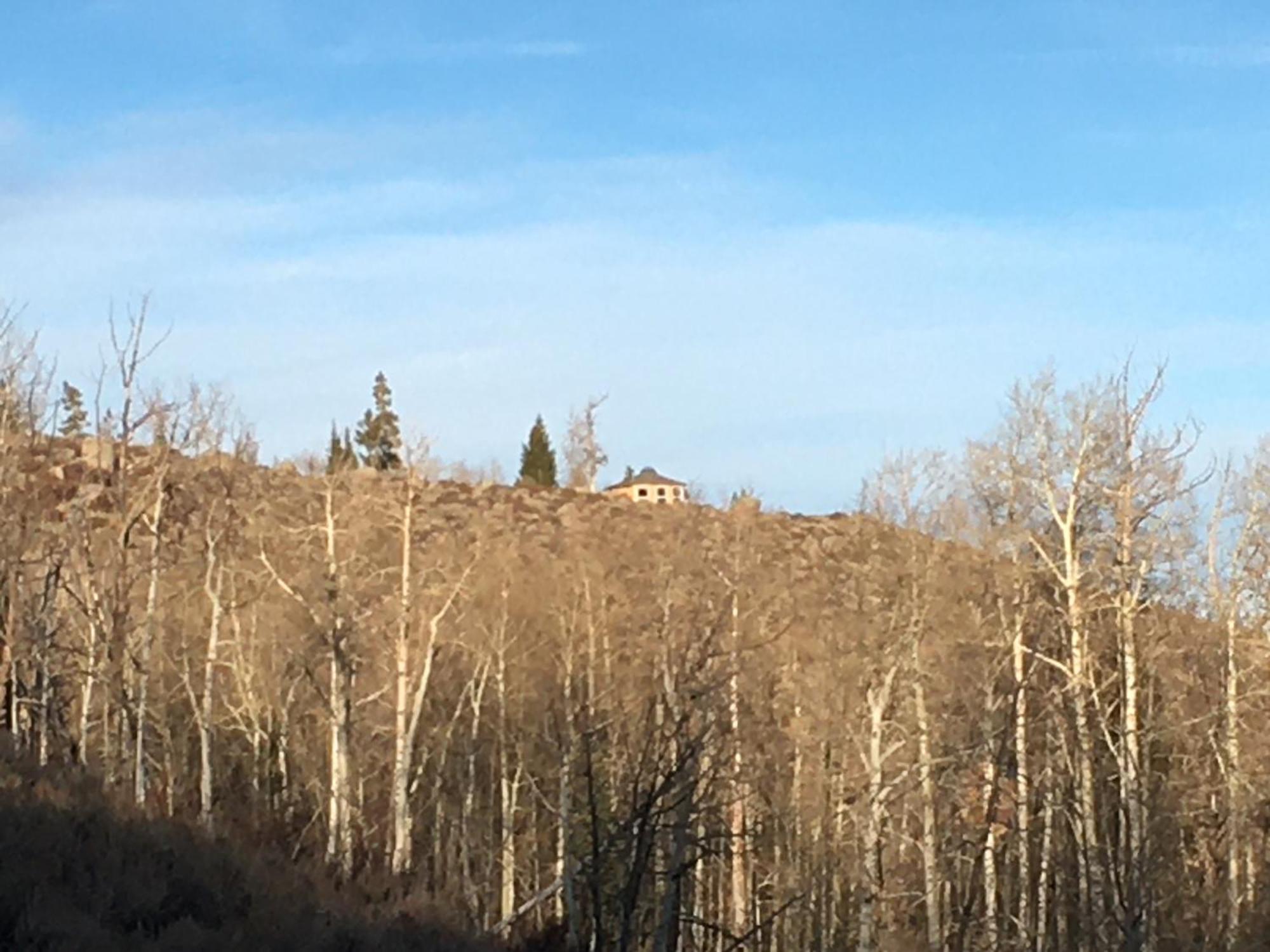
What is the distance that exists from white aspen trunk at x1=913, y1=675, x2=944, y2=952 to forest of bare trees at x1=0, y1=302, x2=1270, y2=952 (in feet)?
0.55

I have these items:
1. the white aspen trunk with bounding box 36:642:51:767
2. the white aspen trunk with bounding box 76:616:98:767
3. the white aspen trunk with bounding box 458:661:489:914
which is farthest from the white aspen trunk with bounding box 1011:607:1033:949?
the white aspen trunk with bounding box 36:642:51:767

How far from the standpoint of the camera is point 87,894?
12852mm

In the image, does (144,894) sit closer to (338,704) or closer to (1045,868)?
(338,704)

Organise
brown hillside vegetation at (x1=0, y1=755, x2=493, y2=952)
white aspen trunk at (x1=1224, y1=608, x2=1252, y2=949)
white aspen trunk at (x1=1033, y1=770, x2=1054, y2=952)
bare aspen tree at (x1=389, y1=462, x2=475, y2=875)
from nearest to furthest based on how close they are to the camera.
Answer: brown hillside vegetation at (x1=0, y1=755, x2=493, y2=952) → white aspen trunk at (x1=1224, y1=608, x2=1252, y2=949) → white aspen trunk at (x1=1033, y1=770, x2=1054, y2=952) → bare aspen tree at (x1=389, y1=462, x2=475, y2=875)

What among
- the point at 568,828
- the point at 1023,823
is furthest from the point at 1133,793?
the point at 568,828

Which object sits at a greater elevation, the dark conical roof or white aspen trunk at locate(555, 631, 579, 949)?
the dark conical roof

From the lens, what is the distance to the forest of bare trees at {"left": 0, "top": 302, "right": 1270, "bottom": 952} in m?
31.3

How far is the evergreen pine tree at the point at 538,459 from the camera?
109 meters

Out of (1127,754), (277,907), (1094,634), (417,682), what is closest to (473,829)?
(417,682)

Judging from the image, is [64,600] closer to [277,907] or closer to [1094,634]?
[1094,634]

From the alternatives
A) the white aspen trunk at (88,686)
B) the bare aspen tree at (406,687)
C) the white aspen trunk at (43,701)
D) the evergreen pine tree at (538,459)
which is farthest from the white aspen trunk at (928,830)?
the evergreen pine tree at (538,459)

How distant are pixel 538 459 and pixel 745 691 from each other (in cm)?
7037

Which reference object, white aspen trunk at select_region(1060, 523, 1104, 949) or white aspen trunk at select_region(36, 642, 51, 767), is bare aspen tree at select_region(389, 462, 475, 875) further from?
white aspen trunk at select_region(1060, 523, 1104, 949)

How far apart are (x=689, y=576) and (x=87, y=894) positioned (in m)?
38.3
